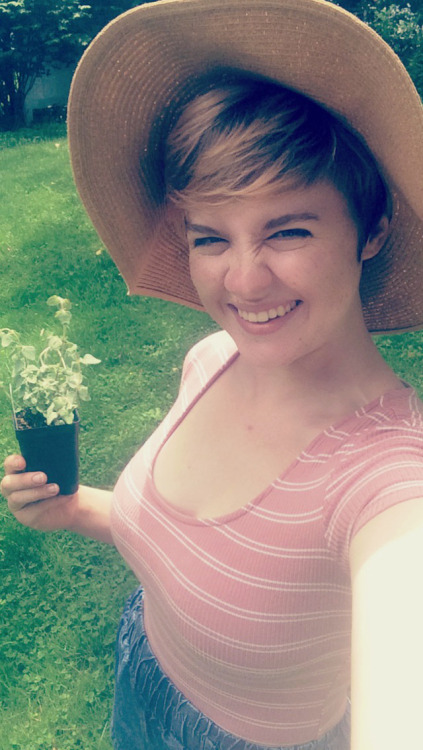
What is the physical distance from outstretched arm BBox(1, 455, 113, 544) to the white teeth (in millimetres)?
738

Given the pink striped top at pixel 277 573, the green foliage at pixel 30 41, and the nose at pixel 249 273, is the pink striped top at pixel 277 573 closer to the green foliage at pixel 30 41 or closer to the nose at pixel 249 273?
the nose at pixel 249 273

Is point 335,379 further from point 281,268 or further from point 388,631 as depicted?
point 388,631

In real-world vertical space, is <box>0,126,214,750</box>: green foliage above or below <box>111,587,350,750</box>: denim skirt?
below

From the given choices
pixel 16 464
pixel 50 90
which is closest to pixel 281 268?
pixel 16 464

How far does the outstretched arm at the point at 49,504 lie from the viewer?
69.7 inches

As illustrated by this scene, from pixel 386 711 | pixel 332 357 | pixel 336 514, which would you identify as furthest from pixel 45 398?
pixel 386 711

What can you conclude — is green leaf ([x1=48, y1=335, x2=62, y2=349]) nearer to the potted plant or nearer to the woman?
the potted plant

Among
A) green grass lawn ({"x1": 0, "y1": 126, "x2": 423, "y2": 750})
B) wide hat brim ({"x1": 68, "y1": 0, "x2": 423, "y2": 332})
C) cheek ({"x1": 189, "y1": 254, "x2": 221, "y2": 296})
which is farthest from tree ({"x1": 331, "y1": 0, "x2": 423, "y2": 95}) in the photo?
cheek ({"x1": 189, "y1": 254, "x2": 221, "y2": 296})

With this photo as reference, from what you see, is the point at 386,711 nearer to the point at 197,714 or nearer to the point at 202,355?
the point at 197,714

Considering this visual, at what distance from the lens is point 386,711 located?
85 centimetres

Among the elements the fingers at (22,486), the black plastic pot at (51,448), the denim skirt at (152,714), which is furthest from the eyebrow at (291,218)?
the denim skirt at (152,714)

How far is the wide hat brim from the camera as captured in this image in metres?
1.13

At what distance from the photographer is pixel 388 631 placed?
0.91 metres

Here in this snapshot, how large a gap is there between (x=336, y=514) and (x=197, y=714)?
73 centimetres
